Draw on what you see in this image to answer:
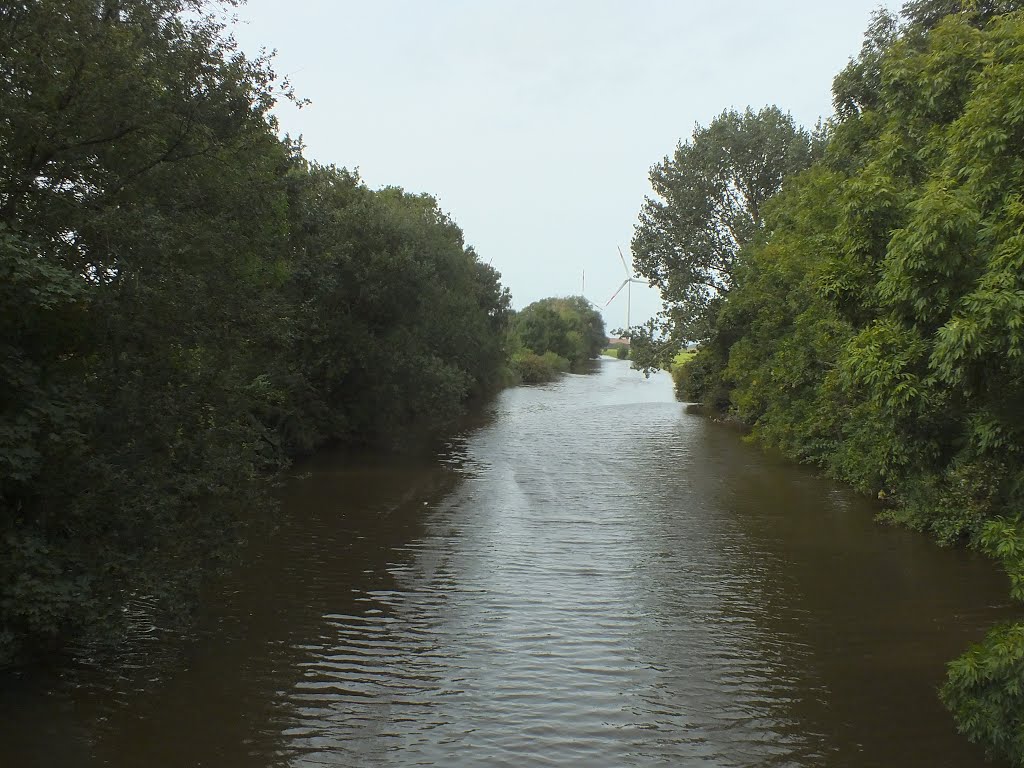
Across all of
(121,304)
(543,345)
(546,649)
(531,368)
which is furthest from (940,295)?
(543,345)

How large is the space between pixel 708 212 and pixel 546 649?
37.1 meters

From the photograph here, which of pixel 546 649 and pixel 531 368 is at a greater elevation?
pixel 531 368

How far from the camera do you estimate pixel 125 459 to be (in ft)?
31.5

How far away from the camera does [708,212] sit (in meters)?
44.9

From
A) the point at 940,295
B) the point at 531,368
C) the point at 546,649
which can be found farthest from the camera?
the point at 531,368

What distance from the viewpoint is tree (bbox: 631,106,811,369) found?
43.6m

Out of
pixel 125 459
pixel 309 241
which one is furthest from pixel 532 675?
pixel 309 241

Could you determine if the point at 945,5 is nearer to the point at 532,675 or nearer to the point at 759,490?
the point at 759,490

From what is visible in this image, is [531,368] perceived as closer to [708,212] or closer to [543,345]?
[543,345]

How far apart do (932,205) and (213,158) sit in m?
8.59

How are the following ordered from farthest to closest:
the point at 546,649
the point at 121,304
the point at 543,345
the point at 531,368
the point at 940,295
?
the point at 543,345 < the point at 531,368 < the point at 546,649 < the point at 121,304 < the point at 940,295

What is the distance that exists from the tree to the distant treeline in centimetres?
3220

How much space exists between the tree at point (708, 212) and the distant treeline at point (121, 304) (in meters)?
32.2

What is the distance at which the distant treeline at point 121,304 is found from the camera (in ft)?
28.5
